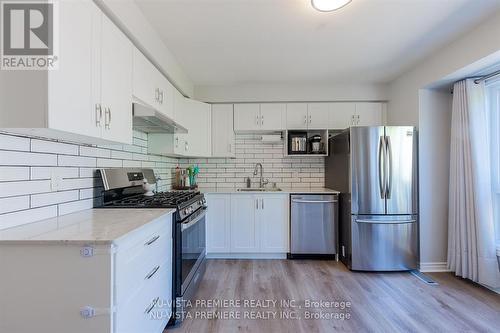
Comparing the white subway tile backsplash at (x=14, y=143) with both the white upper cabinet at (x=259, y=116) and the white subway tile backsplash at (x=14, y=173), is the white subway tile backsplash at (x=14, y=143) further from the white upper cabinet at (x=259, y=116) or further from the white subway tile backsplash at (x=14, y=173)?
the white upper cabinet at (x=259, y=116)

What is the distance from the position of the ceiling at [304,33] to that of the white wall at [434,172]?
63cm

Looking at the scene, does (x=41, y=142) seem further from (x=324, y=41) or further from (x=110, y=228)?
(x=324, y=41)

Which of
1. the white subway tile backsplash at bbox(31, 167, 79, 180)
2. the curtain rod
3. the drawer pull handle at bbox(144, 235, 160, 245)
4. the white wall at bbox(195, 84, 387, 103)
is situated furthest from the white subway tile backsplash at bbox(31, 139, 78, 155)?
the curtain rod

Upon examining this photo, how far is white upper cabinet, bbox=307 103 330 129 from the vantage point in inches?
147

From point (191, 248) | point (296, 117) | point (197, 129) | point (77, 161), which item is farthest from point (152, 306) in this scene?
point (296, 117)

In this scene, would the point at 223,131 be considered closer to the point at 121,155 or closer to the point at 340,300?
the point at 121,155

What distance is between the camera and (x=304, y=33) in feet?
7.52

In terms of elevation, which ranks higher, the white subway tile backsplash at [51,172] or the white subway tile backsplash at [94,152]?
the white subway tile backsplash at [94,152]

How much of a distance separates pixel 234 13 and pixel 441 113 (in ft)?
8.93

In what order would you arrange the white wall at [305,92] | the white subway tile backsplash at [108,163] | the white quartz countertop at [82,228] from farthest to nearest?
the white wall at [305,92]
the white subway tile backsplash at [108,163]
the white quartz countertop at [82,228]

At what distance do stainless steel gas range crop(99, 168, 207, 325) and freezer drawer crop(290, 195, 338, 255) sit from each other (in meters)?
1.36

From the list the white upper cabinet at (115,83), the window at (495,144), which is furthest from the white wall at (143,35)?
Answer: the window at (495,144)

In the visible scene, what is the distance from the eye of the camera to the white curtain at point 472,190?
2.47 meters

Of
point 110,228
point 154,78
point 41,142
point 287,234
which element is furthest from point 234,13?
point 287,234
